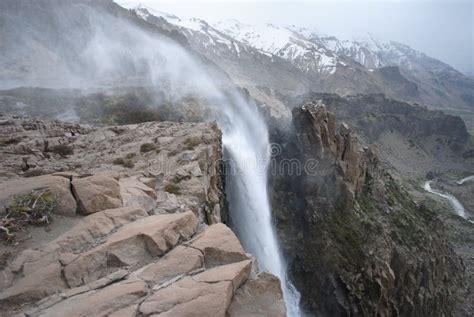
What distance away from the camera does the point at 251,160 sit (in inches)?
1948

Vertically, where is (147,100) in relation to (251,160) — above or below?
above

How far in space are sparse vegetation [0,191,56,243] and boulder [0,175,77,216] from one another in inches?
10.3

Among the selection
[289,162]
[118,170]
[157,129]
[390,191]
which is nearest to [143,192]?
[118,170]

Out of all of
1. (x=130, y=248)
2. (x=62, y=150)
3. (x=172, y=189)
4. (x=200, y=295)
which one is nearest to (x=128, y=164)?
(x=172, y=189)

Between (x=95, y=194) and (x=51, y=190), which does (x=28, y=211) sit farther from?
(x=95, y=194)

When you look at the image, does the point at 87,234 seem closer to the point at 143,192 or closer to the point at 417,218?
the point at 143,192

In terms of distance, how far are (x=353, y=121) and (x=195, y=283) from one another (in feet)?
664

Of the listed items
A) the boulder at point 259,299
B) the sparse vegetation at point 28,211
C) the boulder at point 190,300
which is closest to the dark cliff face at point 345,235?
the boulder at point 259,299

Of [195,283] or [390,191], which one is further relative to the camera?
[390,191]

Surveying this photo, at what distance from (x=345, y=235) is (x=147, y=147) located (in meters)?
32.7

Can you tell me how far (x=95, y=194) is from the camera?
44.3ft

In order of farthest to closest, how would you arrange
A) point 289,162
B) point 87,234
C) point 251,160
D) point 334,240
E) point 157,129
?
point 289,162 → point 251,160 → point 334,240 → point 157,129 → point 87,234

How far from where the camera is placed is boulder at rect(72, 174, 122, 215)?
1307cm

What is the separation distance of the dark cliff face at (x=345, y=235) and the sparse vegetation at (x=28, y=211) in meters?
38.2
